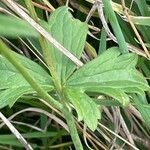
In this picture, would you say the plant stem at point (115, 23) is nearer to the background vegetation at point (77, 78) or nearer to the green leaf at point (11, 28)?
the background vegetation at point (77, 78)

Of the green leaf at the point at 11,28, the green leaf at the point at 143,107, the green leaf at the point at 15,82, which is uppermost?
the green leaf at the point at 11,28

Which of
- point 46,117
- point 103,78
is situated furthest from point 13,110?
point 103,78

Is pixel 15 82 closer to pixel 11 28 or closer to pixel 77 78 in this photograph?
pixel 77 78

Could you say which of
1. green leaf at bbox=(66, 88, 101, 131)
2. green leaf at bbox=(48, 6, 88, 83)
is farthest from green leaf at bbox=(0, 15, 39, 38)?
green leaf at bbox=(48, 6, 88, 83)

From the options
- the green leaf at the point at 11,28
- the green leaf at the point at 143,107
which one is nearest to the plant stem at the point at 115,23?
the green leaf at the point at 143,107

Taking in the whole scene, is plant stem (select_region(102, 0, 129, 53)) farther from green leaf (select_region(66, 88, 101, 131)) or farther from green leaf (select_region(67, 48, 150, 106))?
green leaf (select_region(66, 88, 101, 131))
